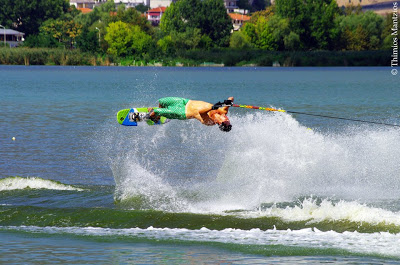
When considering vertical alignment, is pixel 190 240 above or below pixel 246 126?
below

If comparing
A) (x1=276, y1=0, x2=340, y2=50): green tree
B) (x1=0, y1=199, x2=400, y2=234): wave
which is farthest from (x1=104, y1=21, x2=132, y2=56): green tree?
(x1=0, y1=199, x2=400, y2=234): wave

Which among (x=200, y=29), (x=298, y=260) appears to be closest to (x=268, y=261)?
(x=298, y=260)

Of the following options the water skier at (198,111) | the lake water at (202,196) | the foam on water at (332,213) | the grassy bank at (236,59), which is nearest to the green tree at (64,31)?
the grassy bank at (236,59)

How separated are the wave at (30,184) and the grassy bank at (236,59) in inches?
3597

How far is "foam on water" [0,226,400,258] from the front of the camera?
35.9ft

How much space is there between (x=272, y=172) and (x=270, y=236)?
13.9 feet

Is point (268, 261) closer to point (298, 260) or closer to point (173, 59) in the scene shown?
point (298, 260)

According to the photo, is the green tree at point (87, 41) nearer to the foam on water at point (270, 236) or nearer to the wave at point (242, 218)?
the wave at point (242, 218)

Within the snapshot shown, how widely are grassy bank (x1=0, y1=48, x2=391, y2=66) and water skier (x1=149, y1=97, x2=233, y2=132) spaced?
93.7 metres

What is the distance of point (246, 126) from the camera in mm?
16578

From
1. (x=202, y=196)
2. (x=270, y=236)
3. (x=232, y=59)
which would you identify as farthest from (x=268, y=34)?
(x=270, y=236)

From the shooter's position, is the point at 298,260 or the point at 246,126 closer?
the point at 298,260

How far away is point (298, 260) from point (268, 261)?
42 cm

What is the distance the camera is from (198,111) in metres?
13.3
